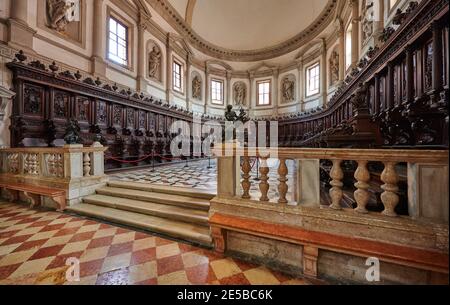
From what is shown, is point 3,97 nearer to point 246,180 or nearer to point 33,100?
point 33,100

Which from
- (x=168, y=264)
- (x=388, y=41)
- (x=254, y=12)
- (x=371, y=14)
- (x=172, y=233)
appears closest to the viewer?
(x=168, y=264)

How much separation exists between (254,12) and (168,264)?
17.3 m

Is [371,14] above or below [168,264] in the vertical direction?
above

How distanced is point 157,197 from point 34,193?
111 inches

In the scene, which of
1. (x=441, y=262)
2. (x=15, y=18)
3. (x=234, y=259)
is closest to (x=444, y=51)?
(x=441, y=262)

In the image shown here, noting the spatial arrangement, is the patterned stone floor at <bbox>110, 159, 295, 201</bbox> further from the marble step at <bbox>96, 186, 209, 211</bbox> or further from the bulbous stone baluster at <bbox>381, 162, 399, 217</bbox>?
the bulbous stone baluster at <bbox>381, 162, 399, 217</bbox>

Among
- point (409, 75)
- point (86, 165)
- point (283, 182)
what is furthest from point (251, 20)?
point (283, 182)

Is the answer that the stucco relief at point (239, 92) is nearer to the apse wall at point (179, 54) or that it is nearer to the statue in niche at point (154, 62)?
the apse wall at point (179, 54)

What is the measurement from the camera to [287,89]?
51.6 feet

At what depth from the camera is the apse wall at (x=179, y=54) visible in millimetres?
5676

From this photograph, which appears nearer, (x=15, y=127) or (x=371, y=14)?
(x=15, y=127)

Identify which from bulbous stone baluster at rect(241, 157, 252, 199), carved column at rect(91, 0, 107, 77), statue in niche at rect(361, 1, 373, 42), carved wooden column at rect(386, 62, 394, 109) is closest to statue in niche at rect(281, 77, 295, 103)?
statue in niche at rect(361, 1, 373, 42)
